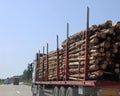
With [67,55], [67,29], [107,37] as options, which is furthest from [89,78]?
[67,29]

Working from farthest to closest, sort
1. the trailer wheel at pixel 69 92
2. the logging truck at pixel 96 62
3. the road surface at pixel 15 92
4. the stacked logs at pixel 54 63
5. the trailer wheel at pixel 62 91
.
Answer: the road surface at pixel 15 92 → the stacked logs at pixel 54 63 → the trailer wheel at pixel 62 91 → the trailer wheel at pixel 69 92 → the logging truck at pixel 96 62

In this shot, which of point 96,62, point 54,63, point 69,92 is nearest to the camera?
point 96,62

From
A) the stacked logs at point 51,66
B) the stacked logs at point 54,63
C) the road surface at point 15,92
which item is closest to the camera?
the stacked logs at point 54,63

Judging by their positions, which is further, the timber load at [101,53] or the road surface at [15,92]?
the road surface at [15,92]

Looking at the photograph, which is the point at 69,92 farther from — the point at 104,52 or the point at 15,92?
the point at 15,92

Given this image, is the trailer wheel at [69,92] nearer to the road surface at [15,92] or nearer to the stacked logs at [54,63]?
the stacked logs at [54,63]

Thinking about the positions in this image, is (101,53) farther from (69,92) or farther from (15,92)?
(15,92)

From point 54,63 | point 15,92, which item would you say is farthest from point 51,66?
point 15,92

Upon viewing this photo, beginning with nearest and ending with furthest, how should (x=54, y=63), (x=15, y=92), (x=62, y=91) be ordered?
(x=62, y=91)
(x=54, y=63)
(x=15, y=92)

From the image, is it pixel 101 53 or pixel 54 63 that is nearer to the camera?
pixel 101 53

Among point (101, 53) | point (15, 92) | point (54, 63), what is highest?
point (54, 63)

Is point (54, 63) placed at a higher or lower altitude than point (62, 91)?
higher

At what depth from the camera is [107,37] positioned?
45.5 feet

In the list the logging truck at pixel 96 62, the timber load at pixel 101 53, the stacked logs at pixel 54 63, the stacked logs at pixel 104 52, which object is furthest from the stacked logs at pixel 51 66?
the stacked logs at pixel 104 52
